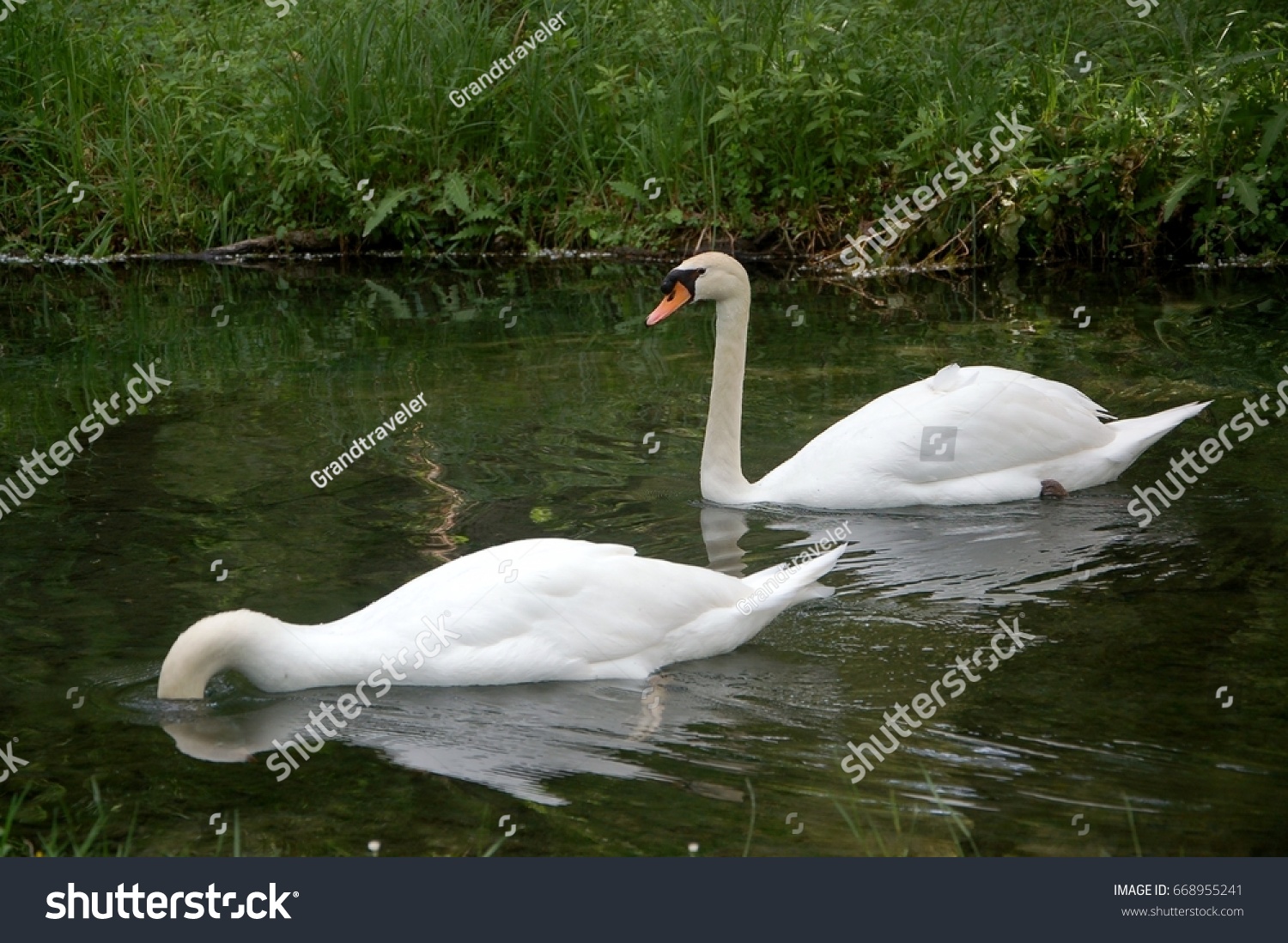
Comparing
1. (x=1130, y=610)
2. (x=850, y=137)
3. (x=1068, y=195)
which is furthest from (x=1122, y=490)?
(x=850, y=137)

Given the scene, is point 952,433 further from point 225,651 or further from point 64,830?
point 64,830

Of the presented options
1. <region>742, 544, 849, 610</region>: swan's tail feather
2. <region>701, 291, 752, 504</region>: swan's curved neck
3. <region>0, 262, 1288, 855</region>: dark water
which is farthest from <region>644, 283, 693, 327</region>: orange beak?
<region>742, 544, 849, 610</region>: swan's tail feather

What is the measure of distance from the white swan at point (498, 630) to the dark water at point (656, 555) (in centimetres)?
9

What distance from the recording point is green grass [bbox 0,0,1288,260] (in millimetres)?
12086

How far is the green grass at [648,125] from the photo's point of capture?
12086 millimetres

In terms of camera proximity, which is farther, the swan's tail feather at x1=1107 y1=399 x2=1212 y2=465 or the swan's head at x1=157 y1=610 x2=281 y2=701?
the swan's tail feather at x1=1107 y1=399 x2=1212 y2=465

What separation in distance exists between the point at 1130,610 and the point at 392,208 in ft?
30.7

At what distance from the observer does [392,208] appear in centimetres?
1386

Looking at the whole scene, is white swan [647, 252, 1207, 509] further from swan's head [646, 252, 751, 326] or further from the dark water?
the dark water

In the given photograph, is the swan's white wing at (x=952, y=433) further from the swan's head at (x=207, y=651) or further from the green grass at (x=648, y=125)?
the green grass at (x=648, y=125)

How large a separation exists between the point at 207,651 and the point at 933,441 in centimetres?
322

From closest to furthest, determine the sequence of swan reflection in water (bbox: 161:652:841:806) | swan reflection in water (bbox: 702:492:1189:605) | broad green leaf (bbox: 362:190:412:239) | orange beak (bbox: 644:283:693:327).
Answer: swan reflection in water (bbox: 161:652:841:806)
swan reflection in water (bbox: 702:492:1189:605)
orange beak (bbox: 644:283:693:327)
broad green leaf (bbox: 362:190:412:239)

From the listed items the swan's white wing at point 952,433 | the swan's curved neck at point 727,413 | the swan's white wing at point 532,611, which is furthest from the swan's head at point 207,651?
the swan's white wing at point 952,433

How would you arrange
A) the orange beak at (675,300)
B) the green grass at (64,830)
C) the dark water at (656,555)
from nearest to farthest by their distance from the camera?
the green grass at (64,830) → the dark water at (656,555) → the orange beak at (675,300)
